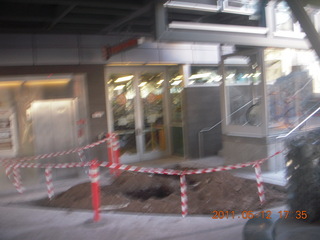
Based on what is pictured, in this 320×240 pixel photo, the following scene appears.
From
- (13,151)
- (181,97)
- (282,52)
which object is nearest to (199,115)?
(181,97)

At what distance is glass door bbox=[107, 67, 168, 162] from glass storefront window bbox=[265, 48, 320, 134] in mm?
3642

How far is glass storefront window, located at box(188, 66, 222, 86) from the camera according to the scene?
463 inches

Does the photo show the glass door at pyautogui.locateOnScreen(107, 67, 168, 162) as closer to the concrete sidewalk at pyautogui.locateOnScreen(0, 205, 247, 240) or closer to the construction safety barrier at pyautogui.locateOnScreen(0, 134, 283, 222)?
the construction safety barrier at pyautogui.locateOnScreen(0, 134, 283, 222)

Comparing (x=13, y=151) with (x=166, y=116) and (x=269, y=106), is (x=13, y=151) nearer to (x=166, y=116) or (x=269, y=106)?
(x=166, y=116)

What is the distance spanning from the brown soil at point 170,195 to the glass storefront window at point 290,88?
2.23 m

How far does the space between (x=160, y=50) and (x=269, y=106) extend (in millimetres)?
3523

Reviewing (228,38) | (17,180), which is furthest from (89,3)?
(17,180)

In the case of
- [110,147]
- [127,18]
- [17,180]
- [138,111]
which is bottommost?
[17,180]

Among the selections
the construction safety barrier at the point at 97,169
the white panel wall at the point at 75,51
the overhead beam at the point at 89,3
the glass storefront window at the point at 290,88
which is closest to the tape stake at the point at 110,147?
the construction safety barrier at the point at 97,169

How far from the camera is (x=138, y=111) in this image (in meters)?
11.6

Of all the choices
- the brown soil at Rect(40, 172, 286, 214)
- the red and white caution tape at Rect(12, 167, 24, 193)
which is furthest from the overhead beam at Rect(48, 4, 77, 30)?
the brown soil at Rect(40, 172, 286, 214)

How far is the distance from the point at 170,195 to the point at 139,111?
4.48 metres

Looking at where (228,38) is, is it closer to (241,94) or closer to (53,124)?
(241,94)

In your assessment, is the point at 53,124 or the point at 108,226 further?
the point at 53,124
